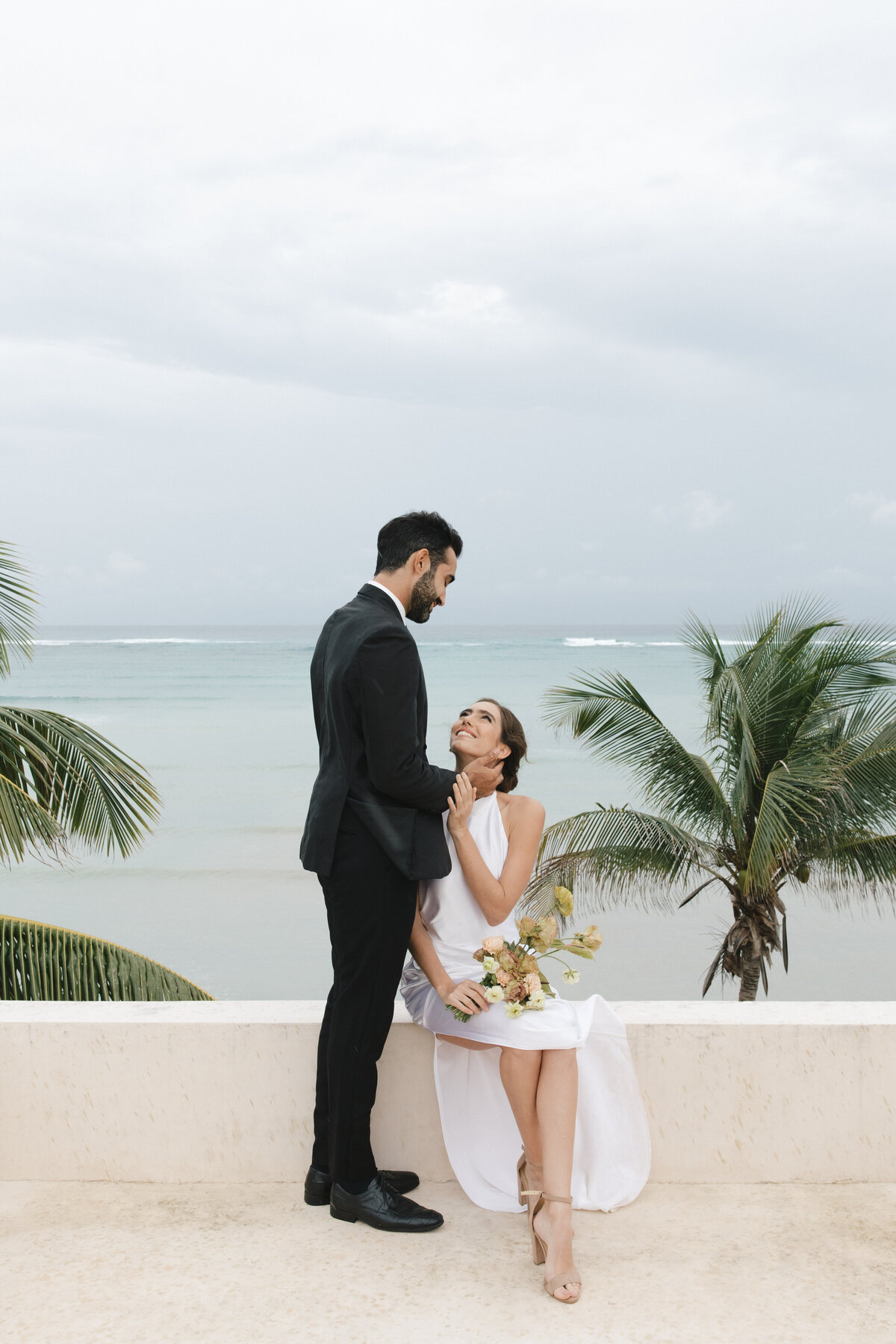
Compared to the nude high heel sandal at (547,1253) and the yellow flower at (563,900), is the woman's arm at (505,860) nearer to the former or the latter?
the yellow flower at (563,900)

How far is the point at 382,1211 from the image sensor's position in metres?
2.62

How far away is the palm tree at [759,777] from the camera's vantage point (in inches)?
353

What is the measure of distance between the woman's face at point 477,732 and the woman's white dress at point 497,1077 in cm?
15

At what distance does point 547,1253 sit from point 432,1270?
0.27m

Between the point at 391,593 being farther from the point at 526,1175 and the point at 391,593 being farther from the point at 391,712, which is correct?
the point at 526,1175

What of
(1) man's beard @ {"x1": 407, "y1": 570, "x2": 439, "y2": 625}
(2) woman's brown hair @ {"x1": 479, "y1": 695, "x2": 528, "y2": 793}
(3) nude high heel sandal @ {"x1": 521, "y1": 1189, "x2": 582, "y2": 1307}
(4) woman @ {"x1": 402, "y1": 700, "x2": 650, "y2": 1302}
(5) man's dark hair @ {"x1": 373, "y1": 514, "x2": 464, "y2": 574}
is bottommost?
(3) nude high heel sandal @ {"x1": 521, "y1": 1189, "x2": 582, "y2": 1307}

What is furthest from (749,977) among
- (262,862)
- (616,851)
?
(262,862)

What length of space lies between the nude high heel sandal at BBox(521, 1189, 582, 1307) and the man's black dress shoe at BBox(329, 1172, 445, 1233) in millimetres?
270

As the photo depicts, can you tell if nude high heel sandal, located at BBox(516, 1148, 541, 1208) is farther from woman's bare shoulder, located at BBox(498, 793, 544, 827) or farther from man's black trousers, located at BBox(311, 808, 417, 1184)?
woman's bare shoulder, located at BBox(498, 793, 544, 827)

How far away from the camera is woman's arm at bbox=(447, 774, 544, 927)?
2.79 meters

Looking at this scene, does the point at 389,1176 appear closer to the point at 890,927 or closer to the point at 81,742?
the point at 81,742

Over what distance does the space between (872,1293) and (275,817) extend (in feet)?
86.4

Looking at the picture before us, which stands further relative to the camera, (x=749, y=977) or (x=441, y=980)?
(x=749, y=977)

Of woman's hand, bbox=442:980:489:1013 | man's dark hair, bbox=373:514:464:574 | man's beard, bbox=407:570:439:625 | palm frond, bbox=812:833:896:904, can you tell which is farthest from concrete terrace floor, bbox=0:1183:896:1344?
palm frond, bbox=812:833:896:904
